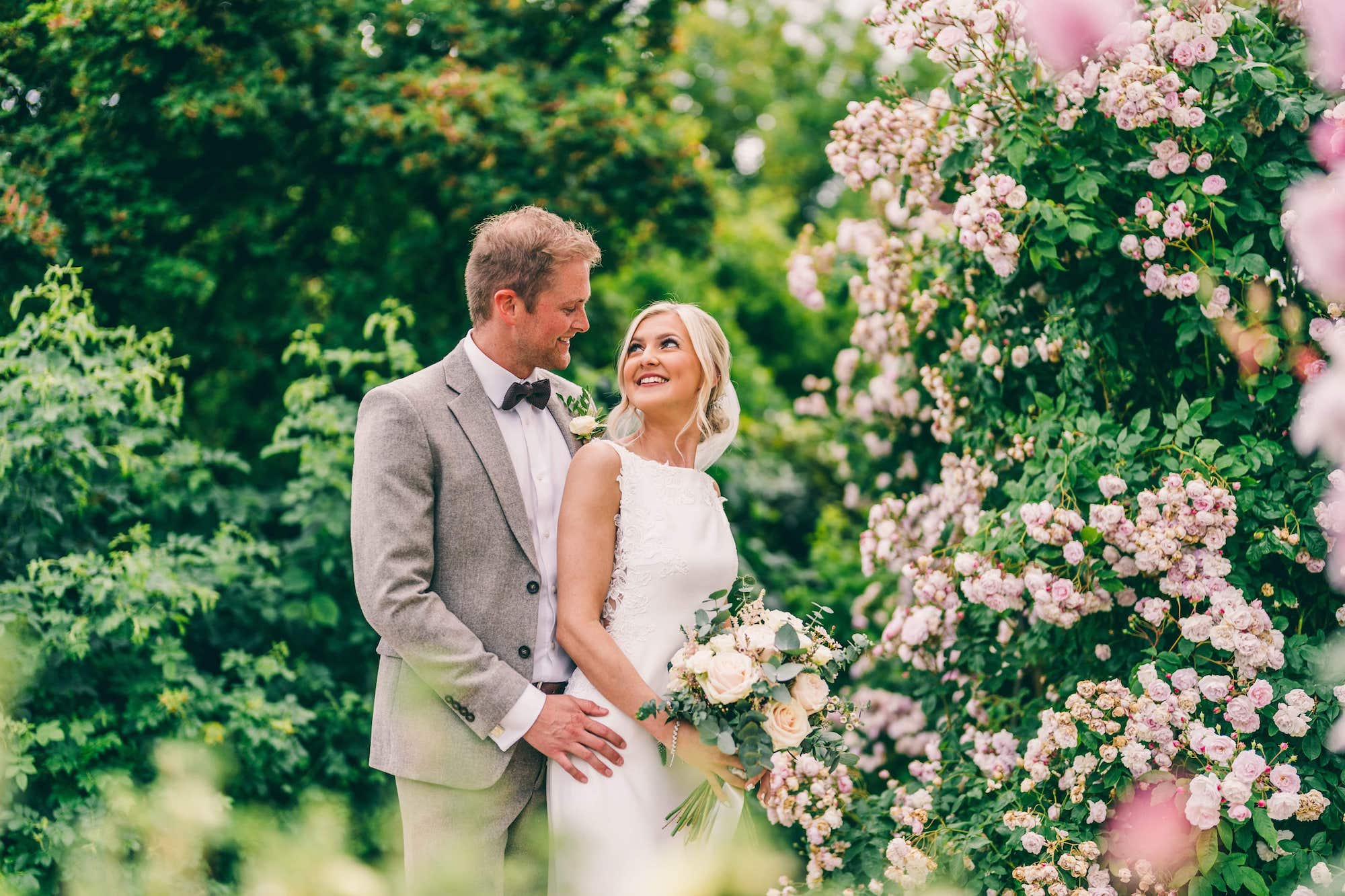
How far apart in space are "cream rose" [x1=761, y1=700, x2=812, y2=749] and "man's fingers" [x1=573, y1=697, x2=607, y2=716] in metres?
0.46

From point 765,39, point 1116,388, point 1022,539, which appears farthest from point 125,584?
point 765,39

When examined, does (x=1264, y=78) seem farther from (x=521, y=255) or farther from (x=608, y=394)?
(x=608, y=394)

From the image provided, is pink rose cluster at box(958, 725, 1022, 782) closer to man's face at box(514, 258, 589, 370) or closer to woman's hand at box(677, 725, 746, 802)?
woman's hand at box(677, 725, 746, 802)

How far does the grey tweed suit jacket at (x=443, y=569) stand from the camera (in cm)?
276

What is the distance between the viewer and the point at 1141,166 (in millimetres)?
3344

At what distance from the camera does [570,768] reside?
2.92 metres

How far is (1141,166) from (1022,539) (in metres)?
1.20

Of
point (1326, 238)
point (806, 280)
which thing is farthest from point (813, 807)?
point (1326, 238)

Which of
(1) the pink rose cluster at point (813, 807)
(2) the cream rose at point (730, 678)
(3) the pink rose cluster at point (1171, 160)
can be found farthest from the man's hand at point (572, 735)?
(3) the pink rose cluster at point (1171, 160)

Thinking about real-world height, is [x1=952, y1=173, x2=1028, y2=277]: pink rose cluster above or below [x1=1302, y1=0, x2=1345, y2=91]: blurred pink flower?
below

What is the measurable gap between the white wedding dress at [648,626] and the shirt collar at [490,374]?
0.37m

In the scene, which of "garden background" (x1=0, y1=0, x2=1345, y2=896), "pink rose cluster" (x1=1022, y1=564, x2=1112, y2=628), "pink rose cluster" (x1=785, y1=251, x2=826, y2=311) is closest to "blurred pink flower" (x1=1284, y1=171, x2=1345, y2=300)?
"garden background" (x1=0, y1=0, x2=1345, y2=896)

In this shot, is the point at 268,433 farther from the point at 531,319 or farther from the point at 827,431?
the point at 827,431

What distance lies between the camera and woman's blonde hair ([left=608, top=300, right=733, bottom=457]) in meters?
3.30
